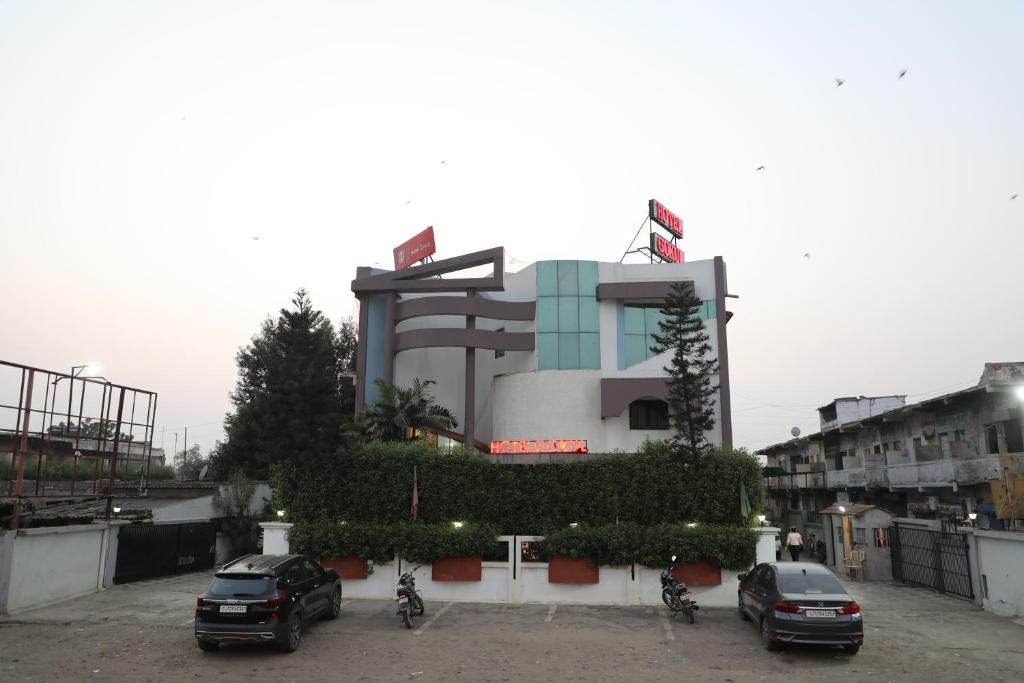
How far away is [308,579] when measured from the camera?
13.2 metres

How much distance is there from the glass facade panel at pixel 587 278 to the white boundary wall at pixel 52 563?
21849mm

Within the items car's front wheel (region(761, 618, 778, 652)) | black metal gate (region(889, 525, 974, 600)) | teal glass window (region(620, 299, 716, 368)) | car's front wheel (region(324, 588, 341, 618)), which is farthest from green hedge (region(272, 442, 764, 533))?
teal glass window (region(620, 299, 716, 368))

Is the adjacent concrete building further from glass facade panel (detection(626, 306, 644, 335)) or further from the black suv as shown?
the black suv

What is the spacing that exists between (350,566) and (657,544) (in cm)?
799

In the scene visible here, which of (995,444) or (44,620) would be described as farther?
(995,444)

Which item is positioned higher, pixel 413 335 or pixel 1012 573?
pixel 413 335

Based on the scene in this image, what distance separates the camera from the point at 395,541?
1795 centimetres

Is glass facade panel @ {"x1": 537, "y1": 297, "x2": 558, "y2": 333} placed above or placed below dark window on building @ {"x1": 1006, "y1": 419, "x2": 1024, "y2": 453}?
above

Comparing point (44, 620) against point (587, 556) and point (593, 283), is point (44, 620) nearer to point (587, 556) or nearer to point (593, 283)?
point (587, 556)

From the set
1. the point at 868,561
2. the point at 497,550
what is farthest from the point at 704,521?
the point at 868,561

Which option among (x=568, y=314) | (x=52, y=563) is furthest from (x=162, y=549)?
(x=568, y=314)

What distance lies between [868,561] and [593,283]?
54.9 ft

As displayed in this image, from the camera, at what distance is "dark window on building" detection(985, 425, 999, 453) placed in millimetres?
26156

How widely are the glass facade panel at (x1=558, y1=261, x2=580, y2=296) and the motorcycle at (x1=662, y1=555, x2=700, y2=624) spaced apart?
18.7 meters
